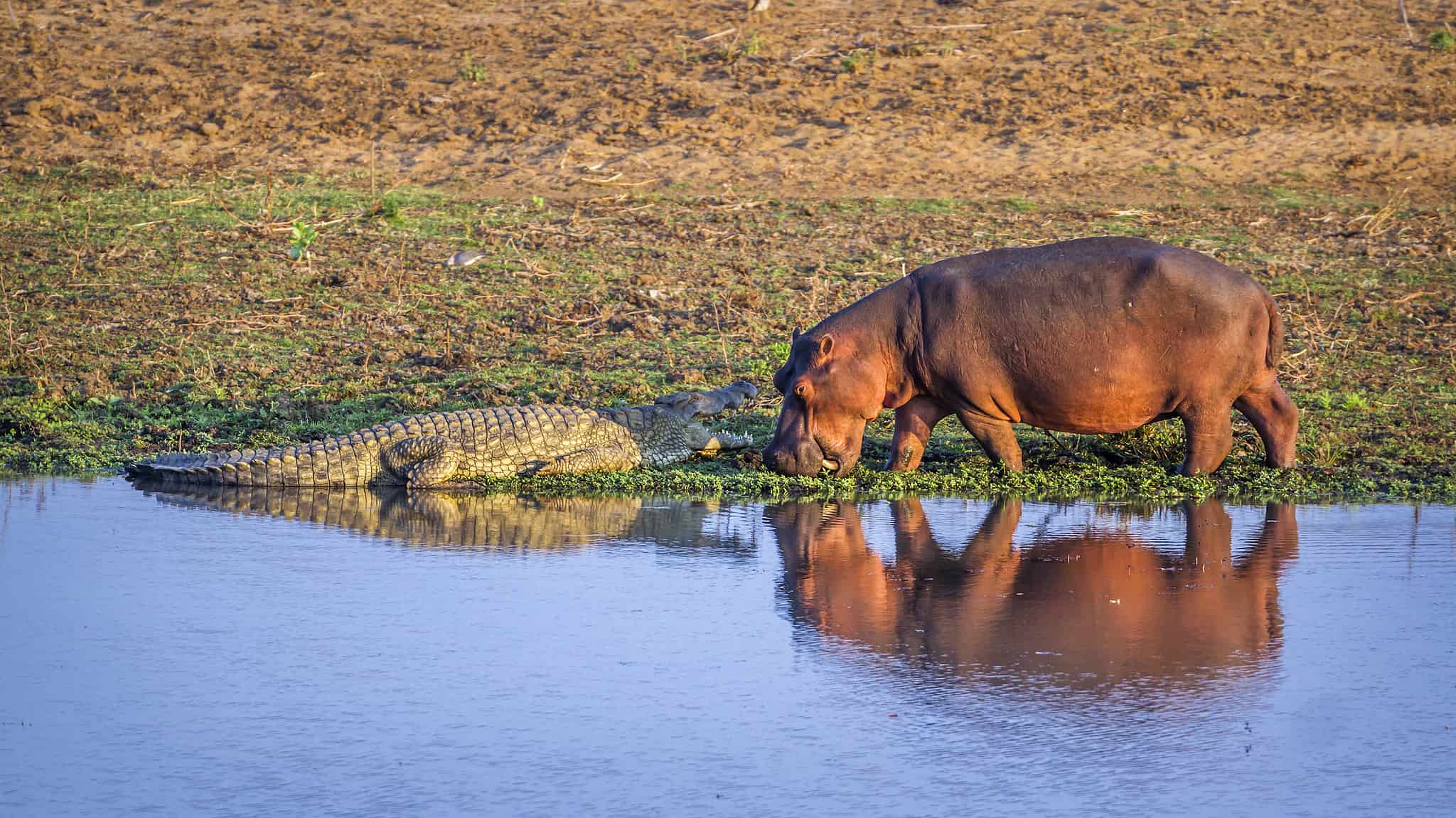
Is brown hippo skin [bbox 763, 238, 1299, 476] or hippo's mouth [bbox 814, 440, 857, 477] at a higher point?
brown hippo skin [bbox 763, 238, 1299, 476]

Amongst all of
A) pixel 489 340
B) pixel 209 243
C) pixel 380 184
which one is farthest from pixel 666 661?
pixel 380 184

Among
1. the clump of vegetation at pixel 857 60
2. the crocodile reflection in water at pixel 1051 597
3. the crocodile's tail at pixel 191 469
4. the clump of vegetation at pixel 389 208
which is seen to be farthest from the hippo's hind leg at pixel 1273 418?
the clump of vegetation at pixel 857 60

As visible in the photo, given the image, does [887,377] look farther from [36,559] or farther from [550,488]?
[36,559]

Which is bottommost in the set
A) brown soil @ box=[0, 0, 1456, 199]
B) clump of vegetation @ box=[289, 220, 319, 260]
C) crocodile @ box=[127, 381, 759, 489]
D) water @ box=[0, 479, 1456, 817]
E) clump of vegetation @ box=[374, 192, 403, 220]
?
water @ box=[0, 479, 1456, 817]

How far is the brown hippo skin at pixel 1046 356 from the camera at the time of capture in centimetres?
766

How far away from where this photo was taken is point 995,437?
8000mm

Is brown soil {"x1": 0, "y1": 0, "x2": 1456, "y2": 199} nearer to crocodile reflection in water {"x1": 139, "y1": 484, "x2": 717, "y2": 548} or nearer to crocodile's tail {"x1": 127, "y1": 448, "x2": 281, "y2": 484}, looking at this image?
crocodile's tail {"x1": 127, "y1": 448, "x2": 281, "y2": 484}

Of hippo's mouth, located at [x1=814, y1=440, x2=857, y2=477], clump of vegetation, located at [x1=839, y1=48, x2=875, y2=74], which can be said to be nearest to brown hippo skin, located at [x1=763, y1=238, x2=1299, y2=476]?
hippo's mouth, located at [x1=814, y1=440, x2=857, y2=477]

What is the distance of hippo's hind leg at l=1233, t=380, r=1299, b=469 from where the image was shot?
795 centimetres

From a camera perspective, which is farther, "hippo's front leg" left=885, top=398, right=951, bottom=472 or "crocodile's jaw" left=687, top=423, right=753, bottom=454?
"crocodile's jaw" left=687, top=423, right=753, bottom=454

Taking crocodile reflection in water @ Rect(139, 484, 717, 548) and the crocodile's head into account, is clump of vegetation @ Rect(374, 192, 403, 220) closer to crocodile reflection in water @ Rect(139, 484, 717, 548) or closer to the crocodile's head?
the crocodile's head

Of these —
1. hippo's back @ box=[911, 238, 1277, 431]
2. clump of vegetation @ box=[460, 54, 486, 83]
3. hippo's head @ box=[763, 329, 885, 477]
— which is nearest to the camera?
hippo's back @ box=[911, 238, 1277, 431]

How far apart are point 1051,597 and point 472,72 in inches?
493

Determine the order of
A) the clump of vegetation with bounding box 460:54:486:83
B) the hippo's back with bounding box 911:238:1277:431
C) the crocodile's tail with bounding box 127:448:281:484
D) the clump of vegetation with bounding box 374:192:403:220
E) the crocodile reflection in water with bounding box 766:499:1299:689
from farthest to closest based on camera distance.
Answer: the clump of vegetation with bounding box 460:54:486:83 < the clump of vegetation with bounding box 374:192:403:220 < the crocodile's tail with bounding box 127:448:281:484 < the hippo's back with bounding box 911:238:1277:431 < the crocodile reflection in water with bounding box 766:499:1299:689
